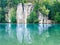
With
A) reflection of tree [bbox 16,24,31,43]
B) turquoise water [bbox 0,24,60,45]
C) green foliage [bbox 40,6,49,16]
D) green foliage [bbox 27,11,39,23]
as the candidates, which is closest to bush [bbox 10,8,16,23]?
green foliage [bbox 27,11,39,23]

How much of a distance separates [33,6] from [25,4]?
2.08m

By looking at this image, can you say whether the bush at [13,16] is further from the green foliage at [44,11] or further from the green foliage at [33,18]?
the green foliage at [44,11]

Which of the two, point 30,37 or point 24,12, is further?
point 24,12

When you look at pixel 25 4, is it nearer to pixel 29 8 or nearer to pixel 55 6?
pixel 29 8

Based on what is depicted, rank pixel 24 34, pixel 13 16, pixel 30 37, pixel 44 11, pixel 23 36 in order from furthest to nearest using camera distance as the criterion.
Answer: pixel 13 16
pixel 44 11
pixel 24 34
pixel 23 36
pixel 30 37

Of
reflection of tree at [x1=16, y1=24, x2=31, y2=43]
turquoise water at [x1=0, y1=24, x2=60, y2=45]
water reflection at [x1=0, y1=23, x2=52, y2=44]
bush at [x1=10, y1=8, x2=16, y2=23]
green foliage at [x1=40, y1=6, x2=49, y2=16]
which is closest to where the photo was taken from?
turquoise water at [x1=0, y1=24, x2=60, y2=45]

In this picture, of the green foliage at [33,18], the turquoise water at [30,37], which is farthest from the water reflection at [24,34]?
the green foliage at [33,18]

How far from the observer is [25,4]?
184ft

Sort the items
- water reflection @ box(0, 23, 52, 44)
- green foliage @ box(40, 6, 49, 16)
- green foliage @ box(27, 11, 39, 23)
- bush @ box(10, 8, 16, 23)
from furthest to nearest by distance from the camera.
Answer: bush @ box(10, 8, 16, 23)
green foliage @ box(27, 11, 39, 23)
green foliage @ box(40, 6, 49, 16)
water reflection @ box(0, 23, 52, 44)

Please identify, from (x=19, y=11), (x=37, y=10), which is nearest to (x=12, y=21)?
(x=19, y=11)

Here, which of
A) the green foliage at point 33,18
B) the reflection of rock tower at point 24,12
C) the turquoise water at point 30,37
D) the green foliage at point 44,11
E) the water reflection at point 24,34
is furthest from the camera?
the reflection of rock tower at point 24,12

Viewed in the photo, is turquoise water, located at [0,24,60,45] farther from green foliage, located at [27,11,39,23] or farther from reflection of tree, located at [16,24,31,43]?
green foliage, located at [27,11,39,23]

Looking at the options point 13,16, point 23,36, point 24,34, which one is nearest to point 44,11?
point 13,16

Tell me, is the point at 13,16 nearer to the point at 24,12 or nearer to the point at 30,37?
the point at 24,12
